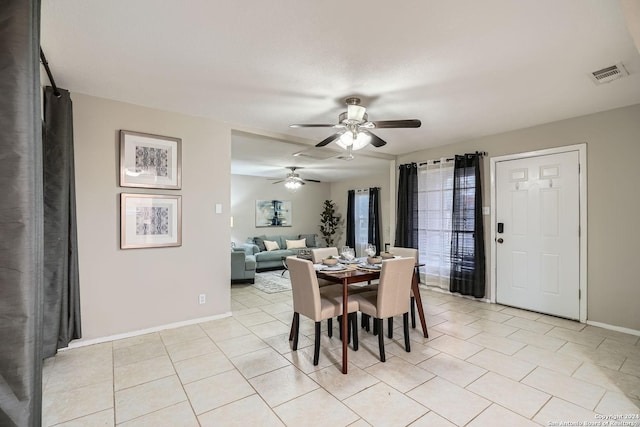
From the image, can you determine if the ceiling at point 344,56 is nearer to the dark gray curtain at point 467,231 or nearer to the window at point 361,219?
the dark gray curtain at point 467,231

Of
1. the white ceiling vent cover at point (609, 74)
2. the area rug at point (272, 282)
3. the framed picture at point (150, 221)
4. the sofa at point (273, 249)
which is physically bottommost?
the area rug at point (272, 282)

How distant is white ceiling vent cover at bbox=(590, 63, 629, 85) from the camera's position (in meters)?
2.44

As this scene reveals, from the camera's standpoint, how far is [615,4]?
173 cm

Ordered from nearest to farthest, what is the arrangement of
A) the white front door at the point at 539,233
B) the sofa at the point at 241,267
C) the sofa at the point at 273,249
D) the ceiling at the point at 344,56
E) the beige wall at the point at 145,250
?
the ceiling at the point at 344,56, the beige wall at the point at 145,250, the white front door at the point at 539,233, the sofa at the point at 241,267, the sofa at the point at 273,249

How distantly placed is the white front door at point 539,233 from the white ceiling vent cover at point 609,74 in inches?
50.8

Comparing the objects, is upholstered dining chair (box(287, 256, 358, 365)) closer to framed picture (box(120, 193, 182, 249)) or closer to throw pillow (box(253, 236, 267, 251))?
framed picture (box(120, 193, 182, 249))

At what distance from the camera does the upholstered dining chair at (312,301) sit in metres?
2.57

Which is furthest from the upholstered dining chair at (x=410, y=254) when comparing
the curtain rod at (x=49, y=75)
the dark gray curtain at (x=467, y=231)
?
the curtain rod at (x=49, y=75)

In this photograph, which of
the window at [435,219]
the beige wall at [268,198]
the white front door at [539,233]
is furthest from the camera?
the beige wall at [268,198]

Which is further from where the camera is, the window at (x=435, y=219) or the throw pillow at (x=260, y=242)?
the throw pillow at (x=260, y=242)

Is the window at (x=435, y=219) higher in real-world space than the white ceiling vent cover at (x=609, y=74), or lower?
lower

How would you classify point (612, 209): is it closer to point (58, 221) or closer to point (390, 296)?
point (390, 296)

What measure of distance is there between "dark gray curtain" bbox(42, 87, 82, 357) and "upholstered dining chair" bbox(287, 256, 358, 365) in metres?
1.93

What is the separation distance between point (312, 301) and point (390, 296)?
0.70m
